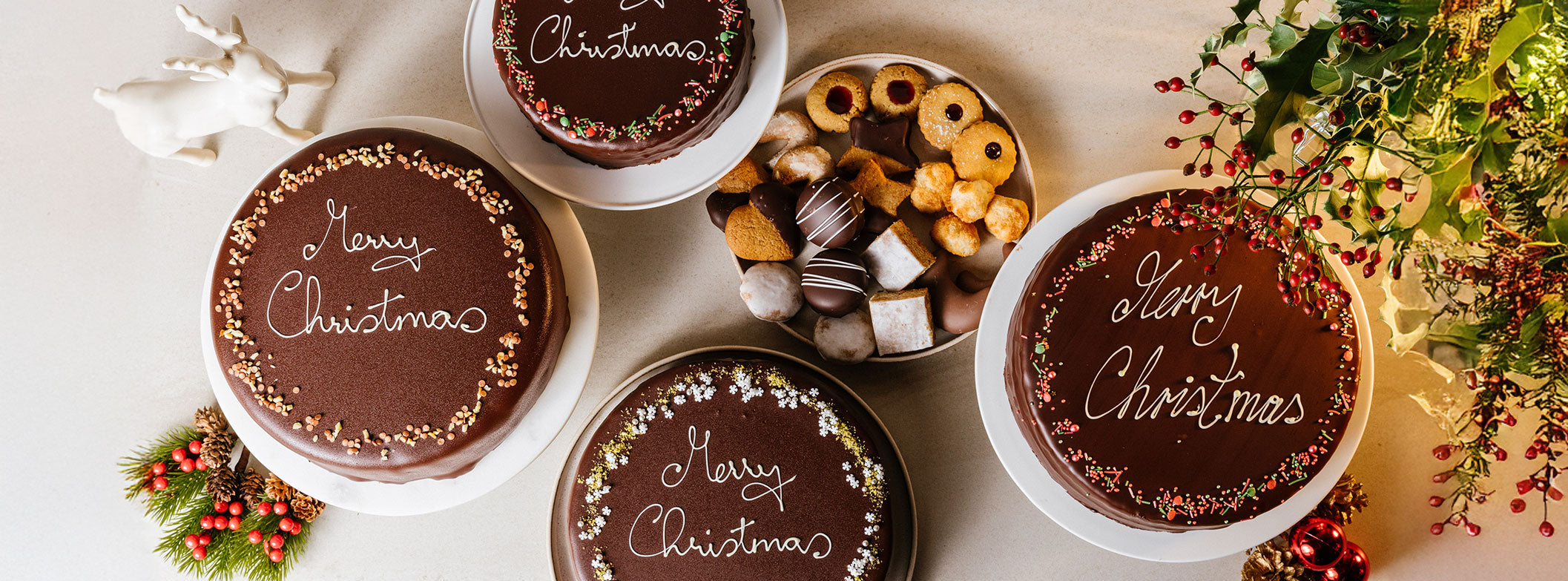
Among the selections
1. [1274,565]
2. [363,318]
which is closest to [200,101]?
[363,318]

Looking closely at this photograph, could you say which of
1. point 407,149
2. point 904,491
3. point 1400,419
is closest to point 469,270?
point 407,149

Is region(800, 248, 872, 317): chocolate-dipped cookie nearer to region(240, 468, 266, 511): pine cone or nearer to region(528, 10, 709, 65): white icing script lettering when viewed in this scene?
region(528, 10, 709, 65): white icing script lettering

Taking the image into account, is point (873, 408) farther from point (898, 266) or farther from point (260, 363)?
point (260, 363)

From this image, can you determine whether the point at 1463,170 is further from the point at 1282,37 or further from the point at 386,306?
the point at 386,306

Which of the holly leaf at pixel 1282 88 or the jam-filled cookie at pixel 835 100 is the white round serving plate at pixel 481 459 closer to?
the jam-filled cookie at pixel 835 100

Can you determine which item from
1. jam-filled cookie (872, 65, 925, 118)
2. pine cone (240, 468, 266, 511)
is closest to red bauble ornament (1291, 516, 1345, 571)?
jam-filled cookie (872, 65, 925, 118)
